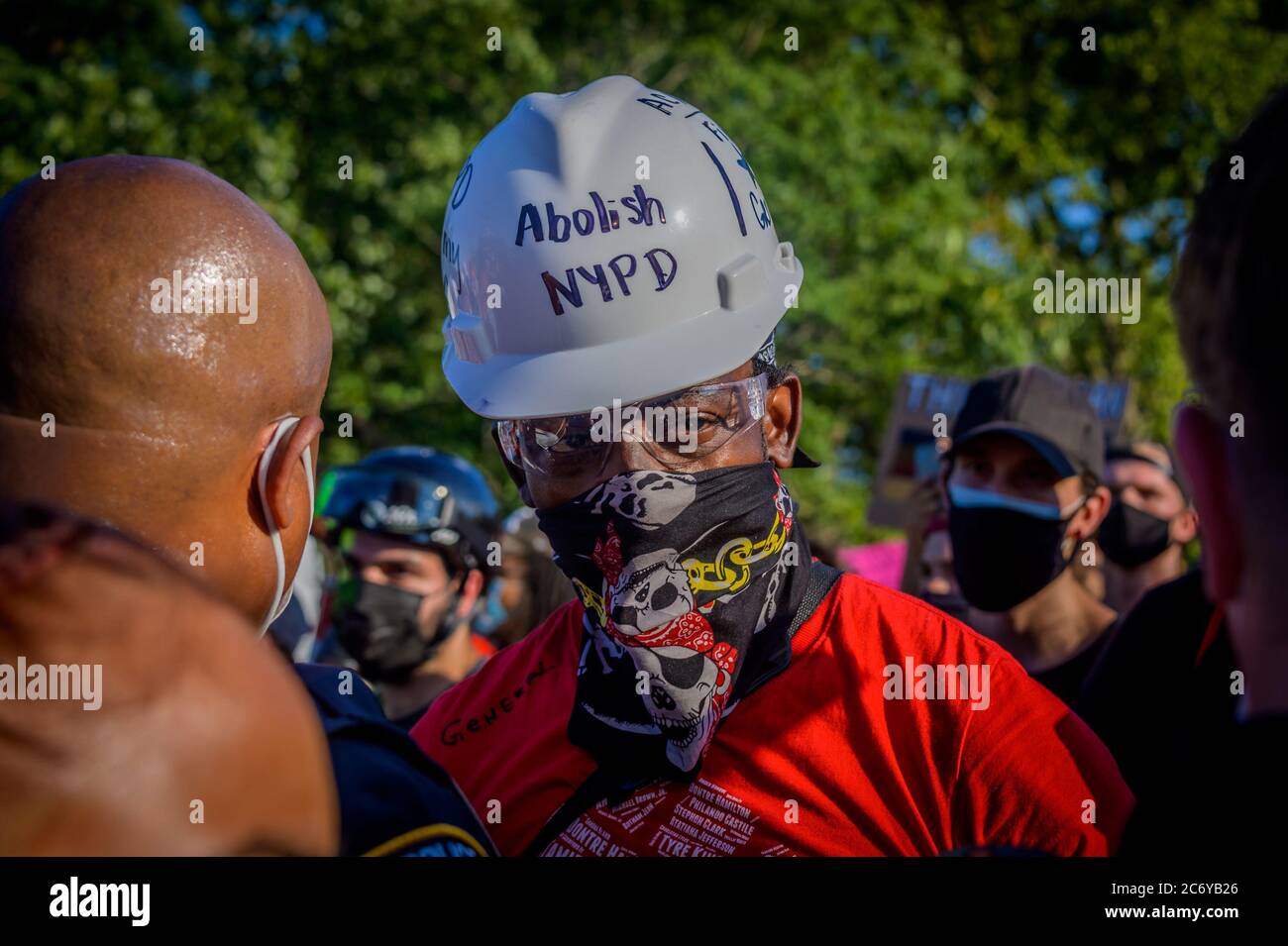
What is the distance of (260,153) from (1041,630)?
847 cm

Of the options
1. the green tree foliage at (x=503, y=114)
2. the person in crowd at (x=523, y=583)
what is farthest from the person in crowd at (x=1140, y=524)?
the green tree foliage at (x=503, y=114)

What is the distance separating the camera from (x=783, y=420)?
2.82 m

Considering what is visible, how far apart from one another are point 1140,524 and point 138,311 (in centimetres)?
464

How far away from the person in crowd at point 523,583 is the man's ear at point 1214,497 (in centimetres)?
489

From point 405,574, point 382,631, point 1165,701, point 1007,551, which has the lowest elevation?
point 382,631

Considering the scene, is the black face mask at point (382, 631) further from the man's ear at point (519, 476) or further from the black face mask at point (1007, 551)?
the man's ear at point (519, 476)

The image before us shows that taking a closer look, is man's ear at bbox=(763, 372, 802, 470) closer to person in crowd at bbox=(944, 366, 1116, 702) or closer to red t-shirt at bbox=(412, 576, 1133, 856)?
red t-shirt at bbox=(412, 576, 1133, 856)

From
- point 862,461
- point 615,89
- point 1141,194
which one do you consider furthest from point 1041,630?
point 1141,194

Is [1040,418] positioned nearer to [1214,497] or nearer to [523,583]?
[1214,497]

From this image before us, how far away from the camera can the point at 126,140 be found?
10.3 meters

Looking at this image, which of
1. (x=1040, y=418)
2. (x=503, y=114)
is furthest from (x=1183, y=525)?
(x=503, y=114)

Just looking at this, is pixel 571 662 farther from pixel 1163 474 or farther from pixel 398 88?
pixel 398 88

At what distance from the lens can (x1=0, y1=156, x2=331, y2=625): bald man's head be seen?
1.75 meters

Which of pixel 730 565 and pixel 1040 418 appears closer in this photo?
pixel 730 565
